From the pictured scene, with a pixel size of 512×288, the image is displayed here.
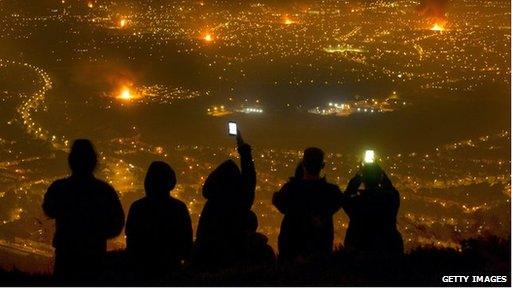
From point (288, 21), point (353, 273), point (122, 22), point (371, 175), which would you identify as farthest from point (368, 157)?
point (122, 22)

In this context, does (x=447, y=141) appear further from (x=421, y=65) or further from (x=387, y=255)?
(x=387, y=255)

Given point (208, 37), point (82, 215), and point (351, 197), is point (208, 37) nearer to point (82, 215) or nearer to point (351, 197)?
point (351, 197)

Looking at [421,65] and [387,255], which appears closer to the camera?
[387,255]

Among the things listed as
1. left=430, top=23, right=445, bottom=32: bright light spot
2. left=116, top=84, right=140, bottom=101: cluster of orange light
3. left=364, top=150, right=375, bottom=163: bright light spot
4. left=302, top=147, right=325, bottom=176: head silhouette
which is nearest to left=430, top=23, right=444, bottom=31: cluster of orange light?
left=430, top=23, right=445, bottom=32: bright light spot

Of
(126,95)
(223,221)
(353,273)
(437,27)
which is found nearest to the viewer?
(353,273)

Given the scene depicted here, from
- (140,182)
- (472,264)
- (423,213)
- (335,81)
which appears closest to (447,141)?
(423,213)

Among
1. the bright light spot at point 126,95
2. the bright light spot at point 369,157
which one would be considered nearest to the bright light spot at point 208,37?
the bright light spot at point 126,95

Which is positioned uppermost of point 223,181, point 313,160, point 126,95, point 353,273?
point 126,95
